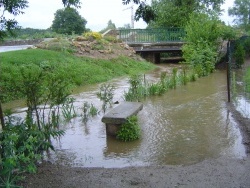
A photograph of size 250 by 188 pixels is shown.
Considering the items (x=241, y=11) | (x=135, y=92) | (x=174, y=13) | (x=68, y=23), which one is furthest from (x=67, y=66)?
(x=241, y=11)

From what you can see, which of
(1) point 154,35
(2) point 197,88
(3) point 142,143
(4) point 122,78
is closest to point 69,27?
(1) point 154,35

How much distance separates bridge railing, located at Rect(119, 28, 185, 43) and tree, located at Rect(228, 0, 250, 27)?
152ft

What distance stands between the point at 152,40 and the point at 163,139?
19663 mm

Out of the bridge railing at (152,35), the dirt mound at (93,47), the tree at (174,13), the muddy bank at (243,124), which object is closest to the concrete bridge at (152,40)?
the bridge railing at (152,35)

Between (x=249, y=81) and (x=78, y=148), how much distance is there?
9.63 metres

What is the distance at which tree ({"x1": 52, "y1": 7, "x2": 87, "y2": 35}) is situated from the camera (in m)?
41.0

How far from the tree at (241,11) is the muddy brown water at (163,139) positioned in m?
62.8

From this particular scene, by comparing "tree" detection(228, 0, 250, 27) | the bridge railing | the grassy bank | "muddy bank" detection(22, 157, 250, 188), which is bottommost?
"muddy bank" detection(22, 157, 250, 188)

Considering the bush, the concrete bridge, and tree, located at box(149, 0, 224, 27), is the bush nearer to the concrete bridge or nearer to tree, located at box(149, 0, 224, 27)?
the concrete bridge

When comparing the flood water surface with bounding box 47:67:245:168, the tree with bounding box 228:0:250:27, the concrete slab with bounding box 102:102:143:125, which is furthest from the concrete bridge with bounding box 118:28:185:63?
the tree with bounding box 228:0:250:27

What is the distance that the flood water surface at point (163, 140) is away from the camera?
20.6 ft

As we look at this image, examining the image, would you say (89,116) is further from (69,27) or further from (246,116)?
(69,27)

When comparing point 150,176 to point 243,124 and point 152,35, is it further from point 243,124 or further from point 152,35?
point 152,35

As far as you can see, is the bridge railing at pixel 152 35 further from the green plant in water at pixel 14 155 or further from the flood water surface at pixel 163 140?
the green plant in water at pixel 14 155
